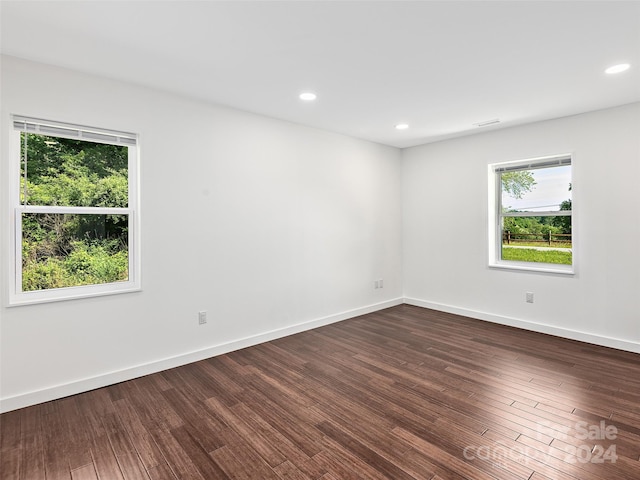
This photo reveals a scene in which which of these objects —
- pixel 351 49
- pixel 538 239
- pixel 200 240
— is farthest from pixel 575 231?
pixel 200 240

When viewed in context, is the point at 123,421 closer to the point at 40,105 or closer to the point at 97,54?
the point at 40,105

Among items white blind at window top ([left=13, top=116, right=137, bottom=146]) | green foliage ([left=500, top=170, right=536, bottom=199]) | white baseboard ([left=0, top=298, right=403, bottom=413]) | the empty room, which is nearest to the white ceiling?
the empty room

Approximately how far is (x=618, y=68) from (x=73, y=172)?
174 inches

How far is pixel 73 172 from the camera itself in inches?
109

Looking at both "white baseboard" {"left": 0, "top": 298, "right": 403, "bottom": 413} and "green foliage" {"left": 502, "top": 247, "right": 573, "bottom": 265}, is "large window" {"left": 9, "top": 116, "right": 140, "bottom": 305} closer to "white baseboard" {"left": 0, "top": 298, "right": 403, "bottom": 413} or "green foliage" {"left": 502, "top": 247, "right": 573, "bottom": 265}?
"white baseboard" {"left": 0, "top": 298, "right": 403, "bottom": 413}

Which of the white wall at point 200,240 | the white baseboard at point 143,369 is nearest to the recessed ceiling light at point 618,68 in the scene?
the white wall at point 200,240

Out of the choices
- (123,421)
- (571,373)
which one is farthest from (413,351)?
(123,421)

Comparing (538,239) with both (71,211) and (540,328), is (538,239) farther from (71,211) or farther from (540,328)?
(71,211)

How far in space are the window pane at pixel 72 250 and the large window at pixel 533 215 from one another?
441cm

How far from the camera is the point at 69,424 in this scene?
227 centimetres

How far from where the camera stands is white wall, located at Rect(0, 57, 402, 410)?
8.41 feet

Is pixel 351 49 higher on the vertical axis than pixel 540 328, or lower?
higher

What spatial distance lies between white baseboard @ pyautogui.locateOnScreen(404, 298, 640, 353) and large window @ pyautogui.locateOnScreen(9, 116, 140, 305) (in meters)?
4.06

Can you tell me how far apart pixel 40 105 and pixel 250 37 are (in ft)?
5.53
